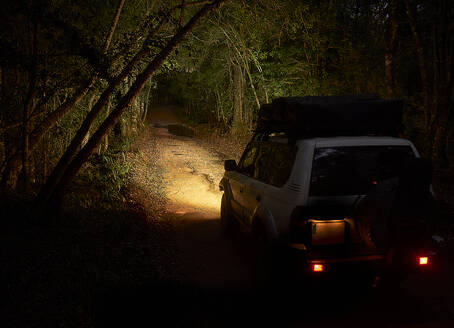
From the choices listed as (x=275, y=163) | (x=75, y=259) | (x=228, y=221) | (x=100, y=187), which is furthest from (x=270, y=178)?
(x=100, y=187)

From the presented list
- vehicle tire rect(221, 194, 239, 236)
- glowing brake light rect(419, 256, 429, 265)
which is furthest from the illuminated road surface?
glowing brake light rect(419, 256, 429, 265)

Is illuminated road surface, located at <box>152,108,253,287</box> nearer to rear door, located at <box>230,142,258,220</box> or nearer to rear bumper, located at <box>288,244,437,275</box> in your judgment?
rear door, located at <box>230,142,258,220</box>

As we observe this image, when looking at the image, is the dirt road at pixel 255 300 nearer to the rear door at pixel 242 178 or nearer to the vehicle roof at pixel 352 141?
the rear door at pixel 242 178

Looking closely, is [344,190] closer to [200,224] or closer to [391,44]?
[200,224]

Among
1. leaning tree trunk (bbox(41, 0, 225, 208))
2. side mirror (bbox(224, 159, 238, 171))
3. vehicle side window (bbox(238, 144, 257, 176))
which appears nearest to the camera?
vehicle side window (bbox(238, 144, 257, 176))

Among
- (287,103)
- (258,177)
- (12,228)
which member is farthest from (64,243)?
(287,103)

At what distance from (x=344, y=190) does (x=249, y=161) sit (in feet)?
7.38

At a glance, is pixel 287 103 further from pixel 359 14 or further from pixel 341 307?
pixel 359 14

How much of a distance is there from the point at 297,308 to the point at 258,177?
1.85 metres

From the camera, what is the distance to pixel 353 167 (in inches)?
151

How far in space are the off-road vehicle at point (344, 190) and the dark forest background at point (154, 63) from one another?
3.57 m

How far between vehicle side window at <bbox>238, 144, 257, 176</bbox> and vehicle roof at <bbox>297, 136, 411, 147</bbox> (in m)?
1.63

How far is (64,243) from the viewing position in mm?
5211

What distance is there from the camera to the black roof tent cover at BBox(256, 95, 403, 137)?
13.4 ft
